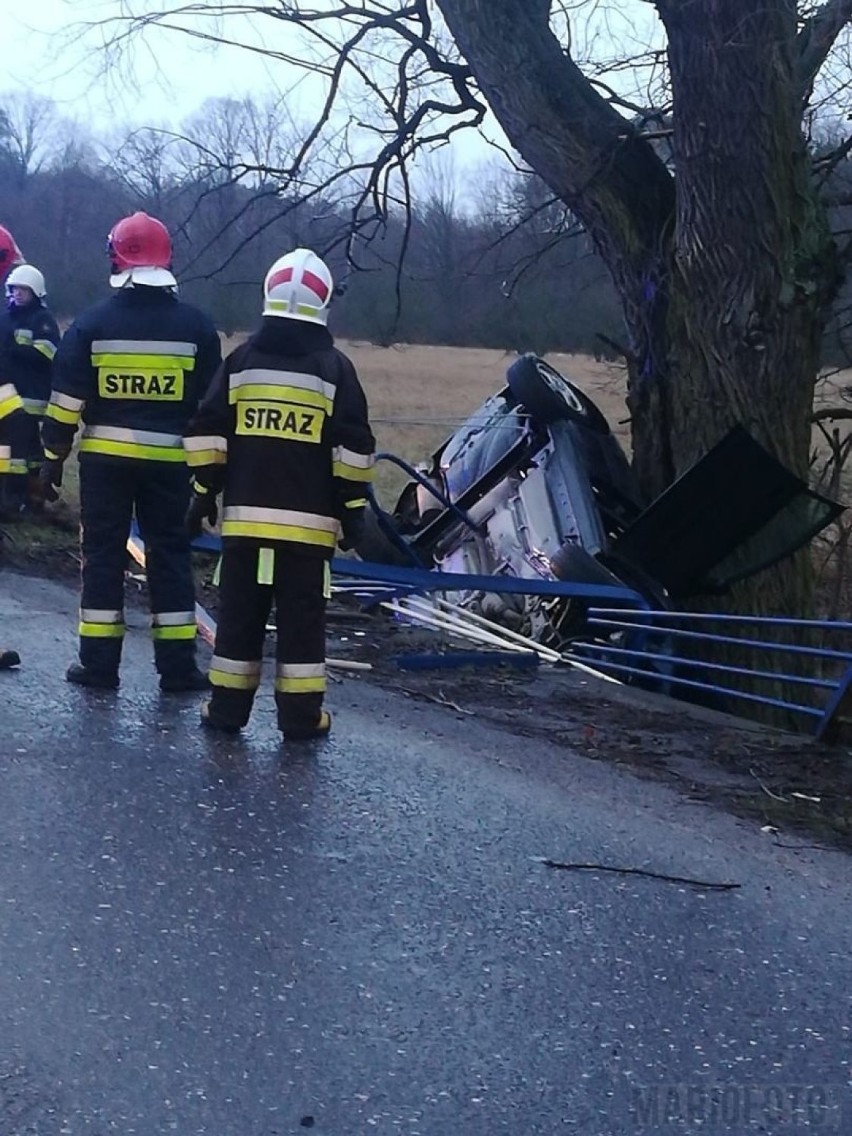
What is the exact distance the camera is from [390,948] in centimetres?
389

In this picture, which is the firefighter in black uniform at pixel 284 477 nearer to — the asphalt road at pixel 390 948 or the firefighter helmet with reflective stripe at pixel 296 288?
the firefighter helmet with reflective stripe at pixel 296 288

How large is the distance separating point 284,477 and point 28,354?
5306 millimetres

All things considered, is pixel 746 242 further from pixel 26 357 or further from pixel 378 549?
pixel 26 357

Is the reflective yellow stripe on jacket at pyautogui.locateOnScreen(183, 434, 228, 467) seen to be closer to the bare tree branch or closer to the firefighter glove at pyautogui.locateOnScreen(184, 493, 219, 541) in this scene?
the firefighter glove at pyautogui.locateOnScreen(184, 493, 219, 541)

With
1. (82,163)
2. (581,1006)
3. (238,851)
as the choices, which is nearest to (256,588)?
(238,851)

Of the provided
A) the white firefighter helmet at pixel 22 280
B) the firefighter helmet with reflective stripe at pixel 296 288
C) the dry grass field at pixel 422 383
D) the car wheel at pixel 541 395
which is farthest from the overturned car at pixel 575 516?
the dry grass field at pixel 422 383

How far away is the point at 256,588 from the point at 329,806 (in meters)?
1.03

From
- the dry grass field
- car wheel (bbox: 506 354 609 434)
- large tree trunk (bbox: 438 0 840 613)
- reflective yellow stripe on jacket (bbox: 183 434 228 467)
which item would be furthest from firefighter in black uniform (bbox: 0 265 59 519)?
the dry grass field

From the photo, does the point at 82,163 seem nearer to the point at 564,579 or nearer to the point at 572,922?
the point at 564,579

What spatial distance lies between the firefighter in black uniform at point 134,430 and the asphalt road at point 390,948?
66 centimetres

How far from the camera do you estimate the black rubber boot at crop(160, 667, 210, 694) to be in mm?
6355

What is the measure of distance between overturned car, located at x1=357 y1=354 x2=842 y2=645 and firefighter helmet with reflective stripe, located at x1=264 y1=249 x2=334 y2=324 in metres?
2.58

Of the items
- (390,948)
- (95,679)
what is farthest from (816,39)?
(390,948)

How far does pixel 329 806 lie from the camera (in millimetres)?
4980
